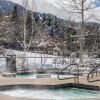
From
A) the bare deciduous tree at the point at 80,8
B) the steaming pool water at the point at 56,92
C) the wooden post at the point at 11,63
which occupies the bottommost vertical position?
the steaming pool water at the point at 56,92

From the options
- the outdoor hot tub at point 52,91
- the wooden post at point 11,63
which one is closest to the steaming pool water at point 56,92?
the outdoor hot tub at point 52,91

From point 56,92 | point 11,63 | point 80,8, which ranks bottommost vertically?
point 56,92

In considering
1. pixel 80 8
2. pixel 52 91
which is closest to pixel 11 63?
pixel 52 91

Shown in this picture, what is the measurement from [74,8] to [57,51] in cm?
618

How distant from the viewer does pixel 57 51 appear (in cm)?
2814

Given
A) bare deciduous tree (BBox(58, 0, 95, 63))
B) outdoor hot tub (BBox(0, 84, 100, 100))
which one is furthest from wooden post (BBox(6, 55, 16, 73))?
bare deciduous tree (BBox(58, 0, 95, 63))

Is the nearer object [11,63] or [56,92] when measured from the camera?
[56,92]

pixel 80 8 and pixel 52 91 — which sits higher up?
pixel 80 8

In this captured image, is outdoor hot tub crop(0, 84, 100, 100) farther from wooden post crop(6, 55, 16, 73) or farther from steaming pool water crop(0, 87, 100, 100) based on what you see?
wooden post crop(6, 55, 16, 73)

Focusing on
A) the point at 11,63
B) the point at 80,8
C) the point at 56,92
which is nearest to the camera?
the point at 56,92

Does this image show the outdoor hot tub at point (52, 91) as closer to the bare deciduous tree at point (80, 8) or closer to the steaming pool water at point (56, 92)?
the steaming pool water at point (56, 92)

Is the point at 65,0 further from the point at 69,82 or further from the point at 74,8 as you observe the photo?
the point at 69,82

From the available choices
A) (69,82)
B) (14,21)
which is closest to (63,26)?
(14,21)

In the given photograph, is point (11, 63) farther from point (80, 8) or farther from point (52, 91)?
point (80, 8)
